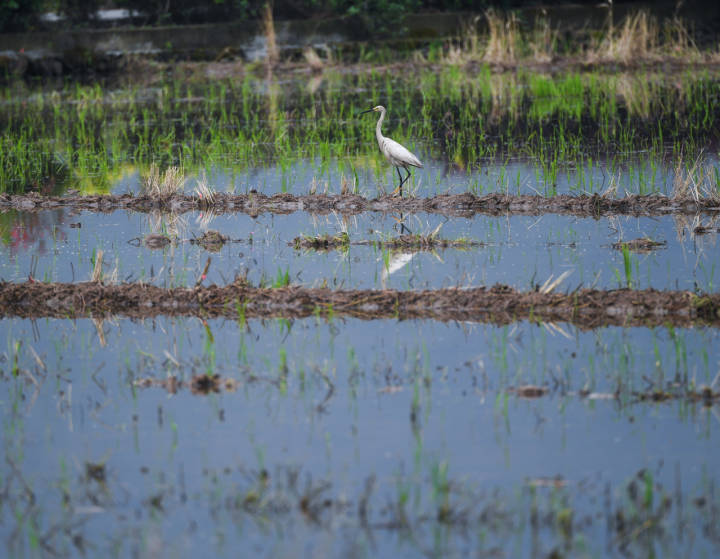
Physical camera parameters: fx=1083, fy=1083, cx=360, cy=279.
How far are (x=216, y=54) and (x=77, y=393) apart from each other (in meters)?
18.8

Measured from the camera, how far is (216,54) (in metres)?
23.1

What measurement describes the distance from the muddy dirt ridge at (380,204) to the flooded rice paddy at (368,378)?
0.22 feet

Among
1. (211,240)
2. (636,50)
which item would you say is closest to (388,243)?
(211,240)

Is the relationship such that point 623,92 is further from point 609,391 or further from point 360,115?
point 609,391

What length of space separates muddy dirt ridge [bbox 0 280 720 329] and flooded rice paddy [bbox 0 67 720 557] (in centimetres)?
2

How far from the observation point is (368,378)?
17.0 feet

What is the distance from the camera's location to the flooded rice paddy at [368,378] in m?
3.76

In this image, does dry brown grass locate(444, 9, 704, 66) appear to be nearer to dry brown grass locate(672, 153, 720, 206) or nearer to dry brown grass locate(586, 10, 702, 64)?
dry brown grass locate(586, 10, 702, 64)

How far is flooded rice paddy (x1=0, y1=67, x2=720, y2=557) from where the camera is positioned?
3.76 meters

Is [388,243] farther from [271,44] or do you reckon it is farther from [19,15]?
[19,15]

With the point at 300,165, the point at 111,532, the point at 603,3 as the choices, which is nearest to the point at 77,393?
the point at 111,532

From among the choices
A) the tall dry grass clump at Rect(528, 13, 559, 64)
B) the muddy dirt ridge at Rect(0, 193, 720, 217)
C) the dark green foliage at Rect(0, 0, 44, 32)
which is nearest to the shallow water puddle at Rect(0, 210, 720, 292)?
the muddy dirt ridge at Rect(0, 193, 720, 217)

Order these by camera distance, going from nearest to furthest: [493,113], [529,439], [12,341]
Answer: [529,439], [12,341], [493,113]

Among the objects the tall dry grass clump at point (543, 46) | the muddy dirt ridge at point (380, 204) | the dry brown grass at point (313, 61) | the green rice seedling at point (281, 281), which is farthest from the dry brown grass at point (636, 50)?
the green rice seedling at point (281, 281)
